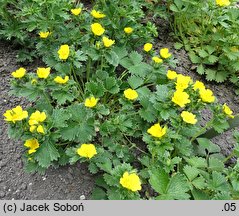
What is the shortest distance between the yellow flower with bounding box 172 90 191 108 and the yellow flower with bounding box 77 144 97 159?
1.73ft

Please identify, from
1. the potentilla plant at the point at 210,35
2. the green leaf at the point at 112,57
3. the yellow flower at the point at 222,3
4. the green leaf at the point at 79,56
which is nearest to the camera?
the green leaf at the point at 79,56

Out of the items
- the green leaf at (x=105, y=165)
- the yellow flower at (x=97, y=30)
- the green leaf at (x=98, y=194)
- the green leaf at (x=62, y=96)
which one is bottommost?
the green leaf at (x=98, y=194)

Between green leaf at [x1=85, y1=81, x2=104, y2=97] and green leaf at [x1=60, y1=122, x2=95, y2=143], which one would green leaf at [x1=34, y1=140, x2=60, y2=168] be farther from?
green leaf at [x1=85, y1=81, x2=104, y2=97]

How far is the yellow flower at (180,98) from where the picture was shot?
7.22 ft

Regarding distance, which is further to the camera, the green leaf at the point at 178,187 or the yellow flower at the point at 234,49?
the yellow flower at the point at 234,49

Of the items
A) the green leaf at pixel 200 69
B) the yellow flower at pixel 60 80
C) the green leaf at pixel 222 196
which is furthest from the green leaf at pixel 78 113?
the green leaf at pixel 200 69

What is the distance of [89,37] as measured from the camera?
2.57 metres

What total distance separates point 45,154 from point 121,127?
1.51 feet

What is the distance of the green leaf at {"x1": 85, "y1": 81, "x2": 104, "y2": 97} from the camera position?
240 cm

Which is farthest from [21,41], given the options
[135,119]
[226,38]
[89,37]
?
[226,38]

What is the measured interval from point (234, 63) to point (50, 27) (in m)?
1.40

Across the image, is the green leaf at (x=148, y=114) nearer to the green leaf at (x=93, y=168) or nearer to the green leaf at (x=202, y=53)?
the green leaf at (x=93, y=168)

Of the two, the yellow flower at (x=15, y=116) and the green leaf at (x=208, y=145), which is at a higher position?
the yellow flower at (x=15, y=116)

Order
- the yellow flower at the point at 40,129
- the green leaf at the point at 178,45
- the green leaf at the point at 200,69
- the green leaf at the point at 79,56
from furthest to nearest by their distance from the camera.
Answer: the green leaf at the point at 178,45 < the green leaf at the point at 200,69 < the green leaf at the point at 79,56 < the yellow flower at the point at 40,129
